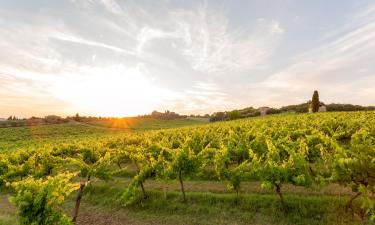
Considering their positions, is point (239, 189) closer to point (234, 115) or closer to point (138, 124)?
point (234, 115)

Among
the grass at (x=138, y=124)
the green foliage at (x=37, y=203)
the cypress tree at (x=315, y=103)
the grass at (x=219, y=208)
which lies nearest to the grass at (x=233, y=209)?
the grass at (x=219, y=208)

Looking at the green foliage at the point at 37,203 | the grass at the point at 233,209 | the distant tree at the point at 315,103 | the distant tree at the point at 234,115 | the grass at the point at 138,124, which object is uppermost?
the distant tree at the point at 315,103

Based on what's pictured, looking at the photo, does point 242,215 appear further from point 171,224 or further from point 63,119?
point 63,119

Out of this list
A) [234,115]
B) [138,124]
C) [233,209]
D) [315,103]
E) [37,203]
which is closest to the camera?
[37,203]

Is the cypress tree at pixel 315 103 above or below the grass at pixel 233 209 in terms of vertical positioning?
above

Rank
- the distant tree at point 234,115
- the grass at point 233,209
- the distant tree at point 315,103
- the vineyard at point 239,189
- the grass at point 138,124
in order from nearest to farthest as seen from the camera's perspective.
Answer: the vineyard at point 239,189 → the grass at point 233,209 → the distant tree at point 315,103 → the distant tree at point 234,115 → the grass at point 138,124

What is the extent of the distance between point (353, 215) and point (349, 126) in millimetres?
16252

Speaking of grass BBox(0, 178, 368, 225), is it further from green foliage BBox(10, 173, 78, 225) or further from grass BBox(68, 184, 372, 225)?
green foliage BBox(10, 173, 78, 225)

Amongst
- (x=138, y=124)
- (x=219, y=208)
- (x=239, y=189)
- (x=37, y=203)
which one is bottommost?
(x=219, y=208)

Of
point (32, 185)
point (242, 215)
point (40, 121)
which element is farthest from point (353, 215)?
point (40, 121)

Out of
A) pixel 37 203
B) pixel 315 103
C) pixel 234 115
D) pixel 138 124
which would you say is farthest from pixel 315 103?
pixel 37 203

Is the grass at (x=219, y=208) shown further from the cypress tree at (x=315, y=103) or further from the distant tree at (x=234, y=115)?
the distant tree at (x=234, y=115)

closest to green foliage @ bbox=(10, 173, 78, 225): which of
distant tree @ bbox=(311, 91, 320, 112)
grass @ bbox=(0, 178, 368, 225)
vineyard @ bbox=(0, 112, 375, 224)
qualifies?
vineyard @ bbox=(0, 112, 375, 224)

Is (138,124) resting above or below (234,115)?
below
